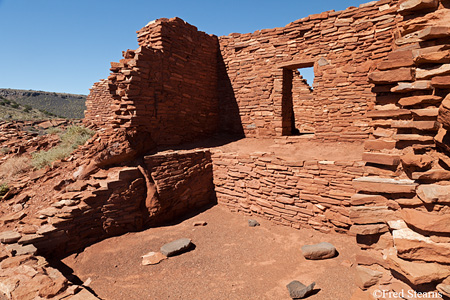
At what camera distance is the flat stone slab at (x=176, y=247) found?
15.1ft

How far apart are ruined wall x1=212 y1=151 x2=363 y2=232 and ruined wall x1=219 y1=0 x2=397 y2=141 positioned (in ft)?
7.15

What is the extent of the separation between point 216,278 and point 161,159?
A: 3112 millimetres

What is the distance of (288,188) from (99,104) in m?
8.96

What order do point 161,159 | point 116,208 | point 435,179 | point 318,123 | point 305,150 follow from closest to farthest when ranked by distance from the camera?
point 435,179
point 116,208
point 161,159
point 305,150
point 318,123

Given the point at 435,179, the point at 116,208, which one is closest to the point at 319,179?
the point at 435,179

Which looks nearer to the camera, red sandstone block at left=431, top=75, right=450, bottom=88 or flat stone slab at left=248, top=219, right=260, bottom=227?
red sandstone block at left=431, top=75, right=450, bottom=88

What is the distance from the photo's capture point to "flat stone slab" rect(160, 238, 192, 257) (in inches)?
181

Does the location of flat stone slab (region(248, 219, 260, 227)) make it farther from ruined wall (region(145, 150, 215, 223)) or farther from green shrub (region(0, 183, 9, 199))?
green shrub (region(0, 183, 9, 199))

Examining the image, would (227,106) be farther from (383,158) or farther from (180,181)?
(383,158)

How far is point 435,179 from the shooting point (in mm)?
1733

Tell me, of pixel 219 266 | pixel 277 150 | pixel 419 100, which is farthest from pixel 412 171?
pixel 277 150

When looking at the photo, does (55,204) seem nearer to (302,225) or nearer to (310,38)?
(302,225)

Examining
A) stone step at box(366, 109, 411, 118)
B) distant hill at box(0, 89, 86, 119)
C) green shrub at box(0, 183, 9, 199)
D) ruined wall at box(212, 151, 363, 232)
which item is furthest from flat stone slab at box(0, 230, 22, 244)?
distant hill at box(0, 89, 86, 119)

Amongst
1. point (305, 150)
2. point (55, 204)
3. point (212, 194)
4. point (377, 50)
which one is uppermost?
point (377, 50)
